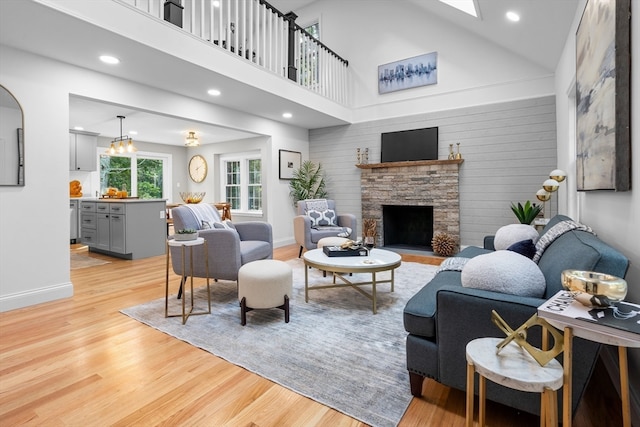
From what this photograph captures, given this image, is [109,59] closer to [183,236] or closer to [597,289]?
[183,236]

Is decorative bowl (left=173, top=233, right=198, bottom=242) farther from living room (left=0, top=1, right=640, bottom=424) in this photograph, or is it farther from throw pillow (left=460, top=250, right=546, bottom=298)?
throw pillow (left=460, top=250, right=546, bottom=298)

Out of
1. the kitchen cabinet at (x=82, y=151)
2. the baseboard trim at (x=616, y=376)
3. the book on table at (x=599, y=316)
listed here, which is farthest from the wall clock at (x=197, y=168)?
the book on table at (x=599, y=316)

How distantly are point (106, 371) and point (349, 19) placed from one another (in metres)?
6.68

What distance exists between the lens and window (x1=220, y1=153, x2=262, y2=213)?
310 inches

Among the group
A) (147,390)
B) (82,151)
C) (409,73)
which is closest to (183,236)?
(147,390)

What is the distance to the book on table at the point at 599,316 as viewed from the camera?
89cm

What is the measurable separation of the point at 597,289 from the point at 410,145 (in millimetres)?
4985

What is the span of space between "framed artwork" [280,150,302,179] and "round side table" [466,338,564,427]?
17.6ft

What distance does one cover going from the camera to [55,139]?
313 cm

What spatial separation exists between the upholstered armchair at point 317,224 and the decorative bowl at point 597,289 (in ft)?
12.3

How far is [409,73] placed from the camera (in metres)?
5.68

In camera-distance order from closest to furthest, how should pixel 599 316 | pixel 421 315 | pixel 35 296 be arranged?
pixel 599 316 → pixel 421 315 → pixel 35 296

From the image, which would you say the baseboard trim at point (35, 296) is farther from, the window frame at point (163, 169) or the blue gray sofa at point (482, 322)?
the window frame at point (163, 169)

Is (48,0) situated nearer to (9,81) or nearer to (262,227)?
(9,81)
